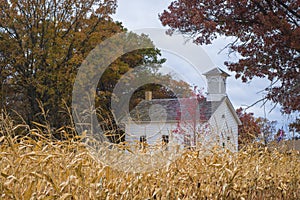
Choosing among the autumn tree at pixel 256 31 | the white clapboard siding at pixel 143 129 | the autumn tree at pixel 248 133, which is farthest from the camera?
the autumn tree at pixel 256 31

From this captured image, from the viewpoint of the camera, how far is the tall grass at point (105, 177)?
1.56 meters

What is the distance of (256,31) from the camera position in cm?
618

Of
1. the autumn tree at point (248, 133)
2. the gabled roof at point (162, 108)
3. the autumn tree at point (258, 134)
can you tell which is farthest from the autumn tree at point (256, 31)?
the gabled roof at point (162, 108)

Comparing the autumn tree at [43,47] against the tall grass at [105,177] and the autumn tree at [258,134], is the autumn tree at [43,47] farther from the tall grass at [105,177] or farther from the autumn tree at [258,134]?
the tall grass at [105,177]

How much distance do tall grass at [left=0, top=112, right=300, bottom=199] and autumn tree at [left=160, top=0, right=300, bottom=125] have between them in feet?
11.1

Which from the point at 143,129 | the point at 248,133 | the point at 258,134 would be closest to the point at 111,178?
the point at 248,133

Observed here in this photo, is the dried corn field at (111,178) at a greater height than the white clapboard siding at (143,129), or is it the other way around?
the white clapboard siding at (143,129)

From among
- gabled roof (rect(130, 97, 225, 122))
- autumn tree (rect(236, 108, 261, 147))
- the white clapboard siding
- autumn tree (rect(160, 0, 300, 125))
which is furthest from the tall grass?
autumn tree (rect(160, 0, 300, 125))

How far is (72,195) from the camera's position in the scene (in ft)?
5.02

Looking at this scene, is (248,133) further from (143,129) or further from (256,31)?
(256,31)

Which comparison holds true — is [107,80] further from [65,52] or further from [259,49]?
[259,49]

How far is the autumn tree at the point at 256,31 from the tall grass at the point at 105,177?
339 cm

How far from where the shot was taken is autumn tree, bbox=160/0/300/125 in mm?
6156

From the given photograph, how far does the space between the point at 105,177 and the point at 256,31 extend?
4.93 m
